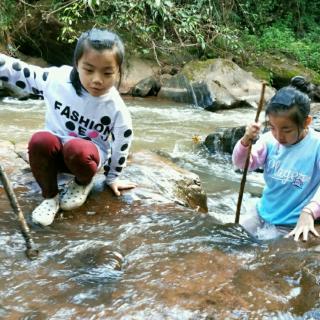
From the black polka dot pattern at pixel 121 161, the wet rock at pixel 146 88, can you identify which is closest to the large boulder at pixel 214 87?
the wet rock at pixel 146 88

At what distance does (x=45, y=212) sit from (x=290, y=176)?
1.41 m

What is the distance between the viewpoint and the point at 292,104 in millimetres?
2506

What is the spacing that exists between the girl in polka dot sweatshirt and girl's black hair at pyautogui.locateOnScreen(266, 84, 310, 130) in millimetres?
826

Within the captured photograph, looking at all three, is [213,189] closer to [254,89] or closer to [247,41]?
[254,89]

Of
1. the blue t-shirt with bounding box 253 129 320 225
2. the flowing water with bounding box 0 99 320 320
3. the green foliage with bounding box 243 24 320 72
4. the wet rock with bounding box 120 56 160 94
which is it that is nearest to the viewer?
the flowing water with bounding box 0 99 320 320

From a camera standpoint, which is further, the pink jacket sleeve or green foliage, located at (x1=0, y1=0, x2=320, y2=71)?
green foliage, located at (x1=0, y1=0, x2=320, y2=71)

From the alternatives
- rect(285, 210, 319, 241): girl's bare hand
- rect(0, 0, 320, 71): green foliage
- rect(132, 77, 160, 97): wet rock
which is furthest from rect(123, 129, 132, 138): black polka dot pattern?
rect(132, 77, 160, 97): wet rock

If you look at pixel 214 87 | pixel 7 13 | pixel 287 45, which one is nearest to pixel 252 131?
pixel 214 87

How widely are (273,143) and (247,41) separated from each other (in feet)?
34.0

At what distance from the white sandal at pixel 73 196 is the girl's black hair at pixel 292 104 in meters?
1.11

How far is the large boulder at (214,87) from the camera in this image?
9469 mm

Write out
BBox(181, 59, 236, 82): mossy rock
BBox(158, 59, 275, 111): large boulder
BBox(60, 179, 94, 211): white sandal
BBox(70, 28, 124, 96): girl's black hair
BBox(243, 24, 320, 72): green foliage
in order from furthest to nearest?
1. BBox(243, 24, 320, 72): green foliage
2. BBox(181, 59, 236, 82): mossy rock
3. BBox(158, 59, 275, 111): large boulder
4. BBox(60, 179, 94, 211): white sandal
5. BBox(70, 28, 124, 96): girl's black hair

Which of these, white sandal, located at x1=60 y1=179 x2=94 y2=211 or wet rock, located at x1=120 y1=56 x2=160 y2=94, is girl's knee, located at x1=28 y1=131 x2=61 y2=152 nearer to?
white sandal, located at x1=60 y1=179 x2=94 y2=211

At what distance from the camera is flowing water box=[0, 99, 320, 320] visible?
1.63 metres
